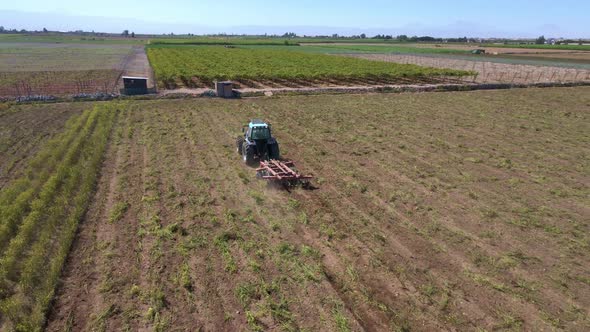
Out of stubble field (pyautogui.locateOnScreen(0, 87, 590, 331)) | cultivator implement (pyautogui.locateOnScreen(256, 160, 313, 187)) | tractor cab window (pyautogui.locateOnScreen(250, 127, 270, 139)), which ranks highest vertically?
tractor cab window (pyautogui.locateOnScreen(250, 127, 270, 139))

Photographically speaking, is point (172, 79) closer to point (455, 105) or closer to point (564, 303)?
point (455, 105)

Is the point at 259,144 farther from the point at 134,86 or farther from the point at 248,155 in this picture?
the point at 134,86

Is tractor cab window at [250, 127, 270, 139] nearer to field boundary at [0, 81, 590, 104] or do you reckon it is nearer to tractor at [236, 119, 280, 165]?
tractor at [236, 119, 280, 165]

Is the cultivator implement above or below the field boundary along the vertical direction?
below

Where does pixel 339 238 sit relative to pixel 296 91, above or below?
below

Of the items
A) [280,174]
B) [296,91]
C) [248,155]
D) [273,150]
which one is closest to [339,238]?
[280,174]

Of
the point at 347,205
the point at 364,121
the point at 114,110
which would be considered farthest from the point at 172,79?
the point at 347,205

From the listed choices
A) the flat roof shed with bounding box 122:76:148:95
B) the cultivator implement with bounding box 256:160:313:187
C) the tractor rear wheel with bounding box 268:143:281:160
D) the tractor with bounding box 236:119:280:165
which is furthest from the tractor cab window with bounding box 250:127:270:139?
the flat roof shed with bounding box 122:76:148:95
